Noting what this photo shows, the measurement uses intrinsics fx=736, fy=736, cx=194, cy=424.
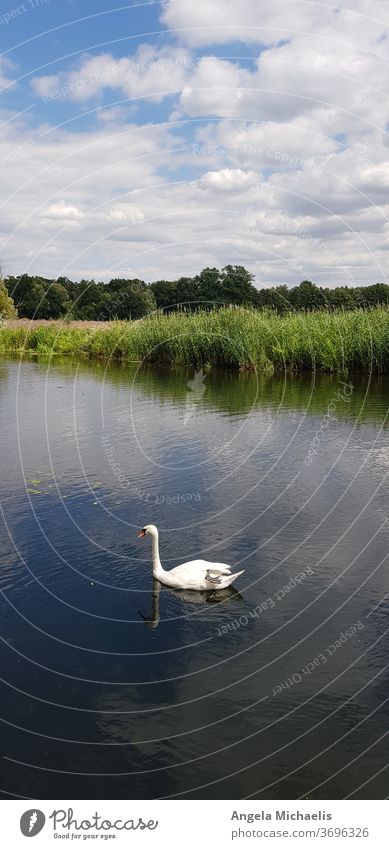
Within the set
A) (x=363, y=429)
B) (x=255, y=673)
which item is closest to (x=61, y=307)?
(x=363, y=429)

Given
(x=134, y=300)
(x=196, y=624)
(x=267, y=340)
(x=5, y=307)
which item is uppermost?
(x=134, y=300)

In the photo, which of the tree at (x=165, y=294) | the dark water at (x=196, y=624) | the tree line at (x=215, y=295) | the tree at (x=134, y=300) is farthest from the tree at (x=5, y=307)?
the dark water at (x=196, y=624)

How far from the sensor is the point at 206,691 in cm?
846

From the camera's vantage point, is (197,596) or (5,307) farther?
(5,307)

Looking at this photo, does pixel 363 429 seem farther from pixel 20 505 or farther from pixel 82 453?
pixel 20 505

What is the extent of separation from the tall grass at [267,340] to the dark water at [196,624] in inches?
777

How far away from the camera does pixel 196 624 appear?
1009cm

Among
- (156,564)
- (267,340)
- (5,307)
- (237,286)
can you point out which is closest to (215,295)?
(237,286)

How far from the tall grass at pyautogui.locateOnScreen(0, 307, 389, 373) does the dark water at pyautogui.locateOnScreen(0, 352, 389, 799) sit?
64.7 feet

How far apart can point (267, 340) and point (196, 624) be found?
33294mm

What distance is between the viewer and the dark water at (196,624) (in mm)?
7250

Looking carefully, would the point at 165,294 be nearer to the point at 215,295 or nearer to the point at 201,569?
the point at 215,295

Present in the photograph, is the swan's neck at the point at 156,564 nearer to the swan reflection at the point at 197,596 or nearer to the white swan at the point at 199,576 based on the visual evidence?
the white swan at the point at 199,576

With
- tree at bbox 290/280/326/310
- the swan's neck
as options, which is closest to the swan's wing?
the swan's neck
